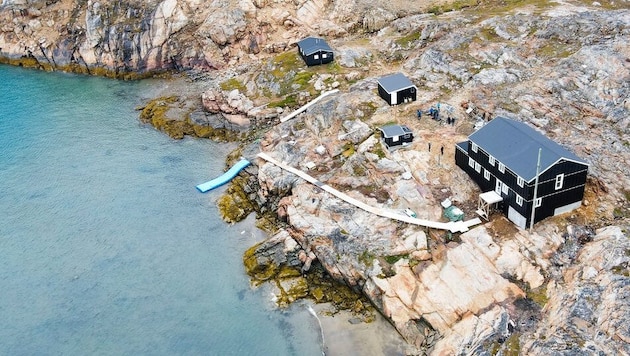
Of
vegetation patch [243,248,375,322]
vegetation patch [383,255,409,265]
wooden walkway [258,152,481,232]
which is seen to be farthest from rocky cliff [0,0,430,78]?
vegetation patch [383,255,409,265]

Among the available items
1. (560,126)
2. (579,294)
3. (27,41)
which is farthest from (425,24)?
(27,41)

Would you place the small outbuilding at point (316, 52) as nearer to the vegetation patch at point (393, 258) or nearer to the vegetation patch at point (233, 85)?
the vegetation patch at point (233, 85)

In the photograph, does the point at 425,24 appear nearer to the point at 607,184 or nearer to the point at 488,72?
the point at 488,72

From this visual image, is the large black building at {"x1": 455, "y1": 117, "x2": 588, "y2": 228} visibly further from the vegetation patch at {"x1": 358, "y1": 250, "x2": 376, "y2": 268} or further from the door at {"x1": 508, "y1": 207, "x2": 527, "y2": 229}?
the vegetation patch at {"x1": 358, "y1": 250, "x2": 376, "y2": 268}

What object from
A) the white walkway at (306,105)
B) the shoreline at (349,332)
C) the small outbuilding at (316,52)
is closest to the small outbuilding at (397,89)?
the white walkway at (306,105)

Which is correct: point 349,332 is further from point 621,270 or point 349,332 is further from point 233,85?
point 233,85
